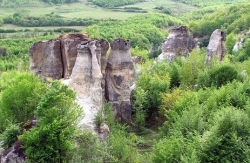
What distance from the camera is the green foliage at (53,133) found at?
30.1 meters

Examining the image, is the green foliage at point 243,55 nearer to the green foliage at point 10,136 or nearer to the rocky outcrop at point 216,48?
the rocky outcrop at point 216,48

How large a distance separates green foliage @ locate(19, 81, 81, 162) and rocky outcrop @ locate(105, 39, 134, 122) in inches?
637

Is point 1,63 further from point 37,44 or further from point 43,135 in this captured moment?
point 43,135

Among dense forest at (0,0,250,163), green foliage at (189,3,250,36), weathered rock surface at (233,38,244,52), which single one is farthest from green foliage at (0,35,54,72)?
dense forest at (0,0,250,163)

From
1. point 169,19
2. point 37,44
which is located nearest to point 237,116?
point 37,44

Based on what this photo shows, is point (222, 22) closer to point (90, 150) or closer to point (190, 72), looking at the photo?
point (190, 72)

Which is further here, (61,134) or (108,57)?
(108,57)

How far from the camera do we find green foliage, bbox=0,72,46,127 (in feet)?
130

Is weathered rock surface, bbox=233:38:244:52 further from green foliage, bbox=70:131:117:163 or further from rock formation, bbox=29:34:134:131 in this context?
green foliage, bbox=70:131:117:163

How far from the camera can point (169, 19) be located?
559ft

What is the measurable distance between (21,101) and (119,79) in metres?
13.9

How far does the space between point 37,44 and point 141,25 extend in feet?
356

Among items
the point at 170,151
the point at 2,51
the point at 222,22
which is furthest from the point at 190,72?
the point at 222,22

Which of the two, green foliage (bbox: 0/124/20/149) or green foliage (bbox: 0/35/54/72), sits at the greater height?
green foliage (bbox: 0/124/20/149)
